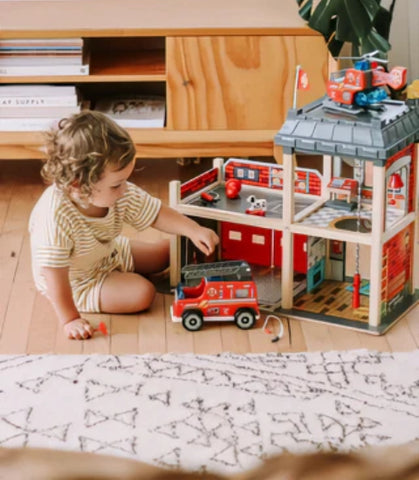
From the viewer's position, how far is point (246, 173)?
2018 millimetres

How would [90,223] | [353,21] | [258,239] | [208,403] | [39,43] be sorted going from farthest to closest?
[39,43] → [353,21] → [258,239] → [90,223] → [208,403]

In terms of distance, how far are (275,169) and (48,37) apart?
0.82 m

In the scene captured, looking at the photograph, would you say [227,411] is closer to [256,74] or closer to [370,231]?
[370,231]

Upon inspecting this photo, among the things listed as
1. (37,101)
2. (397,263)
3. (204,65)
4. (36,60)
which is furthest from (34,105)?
(397,263)

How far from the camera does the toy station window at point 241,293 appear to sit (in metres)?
1.73

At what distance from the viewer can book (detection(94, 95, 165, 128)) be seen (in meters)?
2.42

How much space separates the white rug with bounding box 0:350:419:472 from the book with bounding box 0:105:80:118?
973 mm

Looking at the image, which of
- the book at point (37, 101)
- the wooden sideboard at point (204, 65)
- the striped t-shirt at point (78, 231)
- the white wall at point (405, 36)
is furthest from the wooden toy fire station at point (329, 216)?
the white wall at point (405, 36)

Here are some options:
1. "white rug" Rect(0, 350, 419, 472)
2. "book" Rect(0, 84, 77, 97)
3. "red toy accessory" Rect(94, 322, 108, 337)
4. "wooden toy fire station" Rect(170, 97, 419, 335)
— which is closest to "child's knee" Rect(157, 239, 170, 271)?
"wooden toy fire station" Rect(170, 97, 419, 335)

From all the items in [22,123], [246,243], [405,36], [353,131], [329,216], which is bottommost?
[246,243]

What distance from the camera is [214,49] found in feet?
7.67

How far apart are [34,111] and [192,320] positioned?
96cm

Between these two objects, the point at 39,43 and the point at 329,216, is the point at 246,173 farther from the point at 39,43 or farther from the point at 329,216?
the point at 39,43

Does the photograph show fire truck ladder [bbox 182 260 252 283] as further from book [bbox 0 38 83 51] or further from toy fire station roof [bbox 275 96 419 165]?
book [bbox 0 38 83 51]
